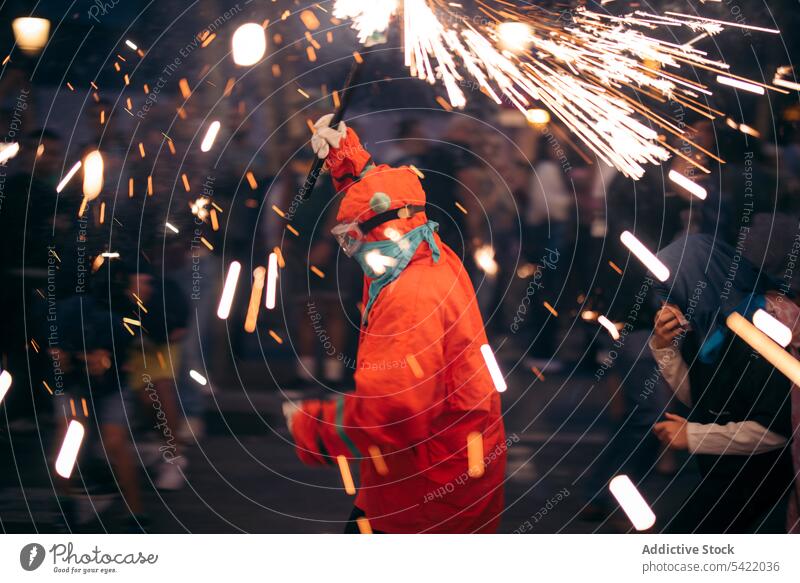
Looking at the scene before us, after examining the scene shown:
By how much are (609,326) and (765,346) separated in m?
0.42

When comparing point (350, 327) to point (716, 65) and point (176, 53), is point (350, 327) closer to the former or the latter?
point (176, 53)

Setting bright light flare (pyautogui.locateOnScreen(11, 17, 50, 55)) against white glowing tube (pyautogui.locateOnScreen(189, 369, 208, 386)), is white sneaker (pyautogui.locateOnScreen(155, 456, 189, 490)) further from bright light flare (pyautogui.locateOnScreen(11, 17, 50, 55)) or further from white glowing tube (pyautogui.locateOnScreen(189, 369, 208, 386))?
bright light flare (pyautogui.locateOnScreen(11, 17, 50, 55))

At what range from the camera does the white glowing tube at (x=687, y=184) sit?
96.5 inches

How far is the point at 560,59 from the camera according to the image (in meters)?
2.38

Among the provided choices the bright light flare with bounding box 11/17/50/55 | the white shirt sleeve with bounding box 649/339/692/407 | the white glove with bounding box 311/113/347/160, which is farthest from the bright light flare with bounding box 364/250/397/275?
the bright light flare with bounding box 11/17/50/55

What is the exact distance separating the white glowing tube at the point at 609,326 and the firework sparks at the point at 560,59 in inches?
15.9

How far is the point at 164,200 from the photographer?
2.37 metres

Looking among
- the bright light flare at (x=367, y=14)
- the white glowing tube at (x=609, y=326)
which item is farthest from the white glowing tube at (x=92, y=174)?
the white glowing tube at (x=609, y=326)

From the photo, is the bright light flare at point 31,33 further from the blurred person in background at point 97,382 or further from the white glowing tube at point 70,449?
the white glowing tube at point 70,449

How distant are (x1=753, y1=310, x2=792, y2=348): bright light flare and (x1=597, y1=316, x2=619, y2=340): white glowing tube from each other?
0.38m

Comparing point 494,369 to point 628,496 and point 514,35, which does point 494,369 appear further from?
point 514,35

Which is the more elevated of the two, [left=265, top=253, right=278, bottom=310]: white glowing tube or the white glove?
the white glove

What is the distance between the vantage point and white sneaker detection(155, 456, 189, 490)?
2385 mm
